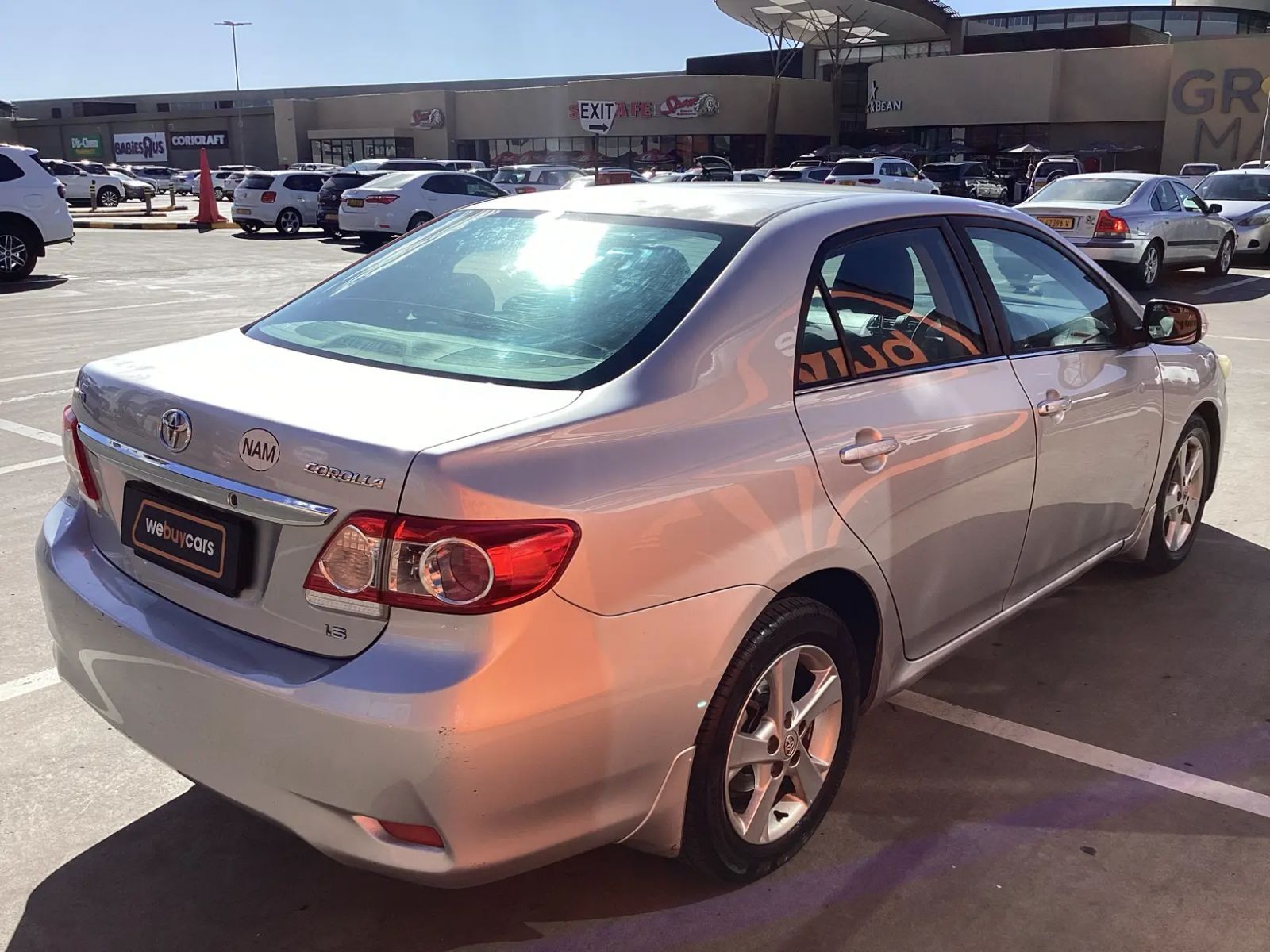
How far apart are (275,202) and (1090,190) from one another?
18.0 m

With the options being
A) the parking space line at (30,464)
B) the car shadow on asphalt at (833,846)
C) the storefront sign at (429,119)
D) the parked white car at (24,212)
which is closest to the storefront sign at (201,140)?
the storefront sign at (429,119)

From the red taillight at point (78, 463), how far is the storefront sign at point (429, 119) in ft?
208

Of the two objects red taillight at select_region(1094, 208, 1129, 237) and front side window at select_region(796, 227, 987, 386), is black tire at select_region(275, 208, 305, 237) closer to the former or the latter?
red taillight at select_region(1094, 208, 1129, 237)

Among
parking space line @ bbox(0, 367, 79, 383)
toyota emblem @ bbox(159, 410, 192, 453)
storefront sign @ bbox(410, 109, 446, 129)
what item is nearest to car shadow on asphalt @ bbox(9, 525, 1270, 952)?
toyota emblem @ bbox(159, 410, 192, 453)

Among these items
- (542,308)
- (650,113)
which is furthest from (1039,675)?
(650,113)

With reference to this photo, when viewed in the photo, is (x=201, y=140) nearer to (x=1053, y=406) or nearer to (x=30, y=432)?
(x=30, y=432)

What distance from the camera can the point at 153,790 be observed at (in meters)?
3.29

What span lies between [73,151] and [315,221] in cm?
6889

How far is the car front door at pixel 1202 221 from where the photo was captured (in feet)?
52.5

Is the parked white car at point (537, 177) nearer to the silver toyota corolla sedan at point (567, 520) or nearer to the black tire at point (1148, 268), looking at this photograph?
the black tire at point (1148, 268)

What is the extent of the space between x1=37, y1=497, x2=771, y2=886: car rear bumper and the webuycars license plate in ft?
0.35

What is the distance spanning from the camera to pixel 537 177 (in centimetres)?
2953

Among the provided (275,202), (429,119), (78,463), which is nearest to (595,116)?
(275,202)

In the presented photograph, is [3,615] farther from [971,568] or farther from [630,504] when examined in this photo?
[971,568]
